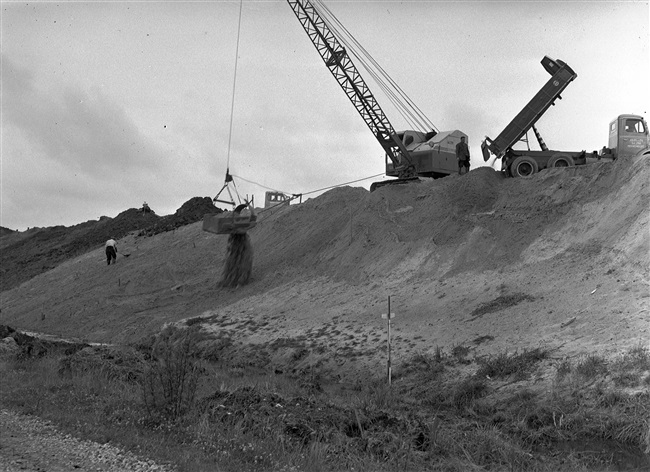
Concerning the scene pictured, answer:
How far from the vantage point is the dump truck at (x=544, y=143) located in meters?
29.8

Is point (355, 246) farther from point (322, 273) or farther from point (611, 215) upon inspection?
A: point (611, 215)

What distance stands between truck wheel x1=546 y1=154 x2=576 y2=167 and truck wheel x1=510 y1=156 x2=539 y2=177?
68 centimetres

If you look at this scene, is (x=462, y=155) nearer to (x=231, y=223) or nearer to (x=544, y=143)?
(x=544, y=143)

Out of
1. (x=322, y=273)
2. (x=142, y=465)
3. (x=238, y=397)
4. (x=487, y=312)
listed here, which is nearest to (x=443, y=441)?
(x=238, y=397)

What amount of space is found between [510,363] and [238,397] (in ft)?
22.7

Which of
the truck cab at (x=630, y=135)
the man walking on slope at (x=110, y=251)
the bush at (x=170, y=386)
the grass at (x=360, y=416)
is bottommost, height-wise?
the grass at (x=360, y=416)

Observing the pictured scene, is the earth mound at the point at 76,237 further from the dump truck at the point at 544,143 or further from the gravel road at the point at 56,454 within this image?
the gravel road at the point at 56,454

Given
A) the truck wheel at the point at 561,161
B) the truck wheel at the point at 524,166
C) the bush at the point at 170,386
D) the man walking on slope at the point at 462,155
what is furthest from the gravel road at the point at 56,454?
the man walking on slope at the point at 462,155

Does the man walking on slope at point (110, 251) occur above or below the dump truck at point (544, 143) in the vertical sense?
below

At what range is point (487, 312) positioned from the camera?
1997 cm

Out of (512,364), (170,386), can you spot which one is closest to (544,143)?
(512,364)

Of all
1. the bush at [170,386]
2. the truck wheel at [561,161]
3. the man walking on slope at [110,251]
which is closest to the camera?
the bush at [170,386]

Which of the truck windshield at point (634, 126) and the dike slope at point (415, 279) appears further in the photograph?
the truck windshield at point (634, 126)

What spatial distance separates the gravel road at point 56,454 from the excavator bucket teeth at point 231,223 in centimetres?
2197
